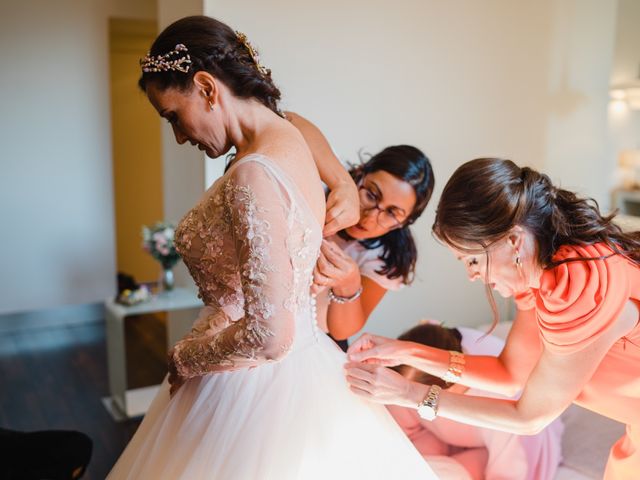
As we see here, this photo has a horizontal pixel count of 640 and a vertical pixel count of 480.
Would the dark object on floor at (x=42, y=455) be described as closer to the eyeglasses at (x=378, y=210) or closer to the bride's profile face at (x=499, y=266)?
the eyeglasses at (x=378, y=210)

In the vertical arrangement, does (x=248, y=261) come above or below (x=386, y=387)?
above

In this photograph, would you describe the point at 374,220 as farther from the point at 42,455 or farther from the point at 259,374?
the point at 42,455

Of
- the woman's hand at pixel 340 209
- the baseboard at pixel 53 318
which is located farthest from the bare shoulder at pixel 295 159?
the baseboard at pixel 53 318

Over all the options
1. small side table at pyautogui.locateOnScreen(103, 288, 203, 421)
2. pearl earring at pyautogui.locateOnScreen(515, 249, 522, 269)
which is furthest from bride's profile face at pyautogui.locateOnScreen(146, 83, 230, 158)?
small side table at pyautogui.locateOnScreen(103, 288, 203, 421)

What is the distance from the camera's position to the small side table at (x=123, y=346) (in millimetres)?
3145

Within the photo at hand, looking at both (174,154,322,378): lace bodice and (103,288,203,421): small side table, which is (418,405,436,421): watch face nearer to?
(174,154,322,378): lace bodice

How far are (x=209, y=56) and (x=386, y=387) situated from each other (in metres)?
0.72

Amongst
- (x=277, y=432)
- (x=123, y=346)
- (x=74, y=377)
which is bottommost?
(x=74, y=377)

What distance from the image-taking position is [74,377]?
378 centimetres

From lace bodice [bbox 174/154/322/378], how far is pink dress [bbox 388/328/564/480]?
92 cm

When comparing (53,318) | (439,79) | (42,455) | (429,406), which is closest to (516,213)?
(429,406)

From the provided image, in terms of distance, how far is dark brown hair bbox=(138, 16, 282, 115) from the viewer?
3.87ft

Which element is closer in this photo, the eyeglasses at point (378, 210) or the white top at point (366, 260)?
the eyeglasses at point (378, 210)

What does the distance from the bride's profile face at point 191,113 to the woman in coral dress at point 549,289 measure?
0.46 m
